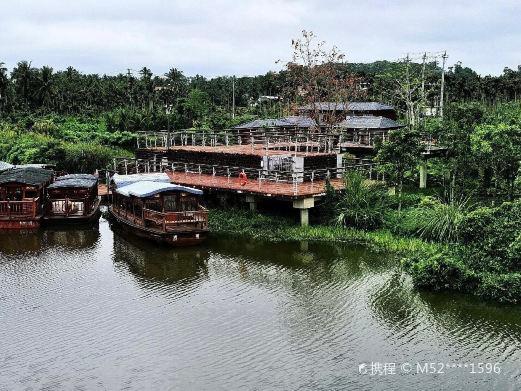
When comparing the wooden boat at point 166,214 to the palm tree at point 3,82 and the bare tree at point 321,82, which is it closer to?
the bare tree at point 321,82

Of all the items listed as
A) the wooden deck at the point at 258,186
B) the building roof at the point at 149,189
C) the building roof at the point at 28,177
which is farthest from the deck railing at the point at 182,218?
the building roof at the point at 28,177

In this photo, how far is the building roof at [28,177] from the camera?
3031 cm

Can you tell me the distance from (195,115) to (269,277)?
55103 millimetres

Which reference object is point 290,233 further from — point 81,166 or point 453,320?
point 81,166

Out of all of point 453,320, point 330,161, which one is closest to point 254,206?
point 330,161

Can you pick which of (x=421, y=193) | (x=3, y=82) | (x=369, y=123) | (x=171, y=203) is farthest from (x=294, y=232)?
(x=3, y=82)

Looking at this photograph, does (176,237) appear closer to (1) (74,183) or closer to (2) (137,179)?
(2) (137,179)

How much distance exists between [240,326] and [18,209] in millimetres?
16738

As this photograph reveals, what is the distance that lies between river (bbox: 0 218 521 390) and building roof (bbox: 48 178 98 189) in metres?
6.65

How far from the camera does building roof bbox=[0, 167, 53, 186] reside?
30.3 m

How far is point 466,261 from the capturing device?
Answer: 2098 cm

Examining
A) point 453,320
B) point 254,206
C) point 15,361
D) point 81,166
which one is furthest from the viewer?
point 81,166

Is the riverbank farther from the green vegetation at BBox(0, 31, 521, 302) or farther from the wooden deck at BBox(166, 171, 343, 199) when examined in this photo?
the wooden deck at BBox(166, 171, 343, 199)

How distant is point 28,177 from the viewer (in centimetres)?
3148
